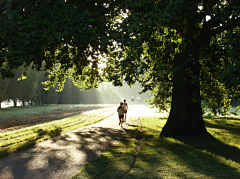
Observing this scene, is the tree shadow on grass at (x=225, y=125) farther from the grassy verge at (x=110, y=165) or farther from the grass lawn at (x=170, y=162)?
the grassy verge at (x=110, y=165)

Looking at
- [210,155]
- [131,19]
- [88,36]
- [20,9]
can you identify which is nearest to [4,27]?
[20,9]

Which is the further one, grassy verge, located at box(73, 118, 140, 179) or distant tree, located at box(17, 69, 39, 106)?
distant tree, located at box(17, 69, 39, 106)

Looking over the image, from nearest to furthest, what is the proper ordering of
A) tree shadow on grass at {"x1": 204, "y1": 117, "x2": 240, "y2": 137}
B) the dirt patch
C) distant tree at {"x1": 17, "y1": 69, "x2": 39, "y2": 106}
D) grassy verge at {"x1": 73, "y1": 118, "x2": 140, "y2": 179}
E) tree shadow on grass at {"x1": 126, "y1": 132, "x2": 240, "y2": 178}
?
1. grassy verge at {"x1": 73, "y1": 118, "x2": 140, "y2": 179}
2. tree shadow on grass at {"x1": 126, "y1": 132, "x2": 240, "y2": 178}
3. tree shadow on grass at {"x1": 204, "y1": 117, "x2": 240, "y2": 137}
4. the dirt patch
5. distant tree at {"x1": 17, "y1": 69, "x2": 39, "y2": 106}

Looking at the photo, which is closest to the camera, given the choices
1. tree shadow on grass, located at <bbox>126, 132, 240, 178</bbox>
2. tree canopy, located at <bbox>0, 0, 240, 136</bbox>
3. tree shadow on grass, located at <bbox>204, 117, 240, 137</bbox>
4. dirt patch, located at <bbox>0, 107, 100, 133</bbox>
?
tree shadow on grass, located at <bbox>126, 132, 240, 178</bbox>

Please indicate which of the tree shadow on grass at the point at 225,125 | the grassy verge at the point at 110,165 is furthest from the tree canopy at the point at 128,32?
the tree shadow on grass at the point at 225,125

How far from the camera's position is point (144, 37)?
7.11 metres

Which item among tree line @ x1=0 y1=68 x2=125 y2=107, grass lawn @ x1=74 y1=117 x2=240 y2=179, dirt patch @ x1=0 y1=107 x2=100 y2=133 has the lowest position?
dirt patch @ x1=0 y1=107 x2=100 y2=133

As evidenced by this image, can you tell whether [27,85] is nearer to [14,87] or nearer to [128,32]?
[14,87]

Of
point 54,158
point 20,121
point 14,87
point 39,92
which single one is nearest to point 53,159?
point 54,158

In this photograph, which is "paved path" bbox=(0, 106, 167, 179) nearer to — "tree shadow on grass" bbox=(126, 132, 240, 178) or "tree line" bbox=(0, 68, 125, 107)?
"tree shadow on grass" bbox=(126, 132, 240, 178)

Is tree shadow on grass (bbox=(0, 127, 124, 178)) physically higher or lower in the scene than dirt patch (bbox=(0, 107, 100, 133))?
higher

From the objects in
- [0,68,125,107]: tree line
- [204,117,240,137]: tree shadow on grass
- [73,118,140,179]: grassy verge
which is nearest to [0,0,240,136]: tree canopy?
[73,118,140,179]: grassy verge

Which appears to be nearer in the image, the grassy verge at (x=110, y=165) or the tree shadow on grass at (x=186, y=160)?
the grassy verge at (x=110, y=165)

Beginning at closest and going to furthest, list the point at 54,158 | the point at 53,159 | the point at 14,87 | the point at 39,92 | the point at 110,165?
the point at 110,165 < the point at 53,159 < the point at 54,158 < the point at 14,87 < the point at 39,92
